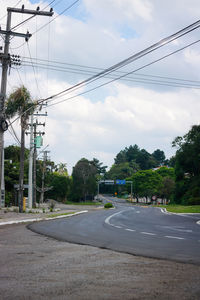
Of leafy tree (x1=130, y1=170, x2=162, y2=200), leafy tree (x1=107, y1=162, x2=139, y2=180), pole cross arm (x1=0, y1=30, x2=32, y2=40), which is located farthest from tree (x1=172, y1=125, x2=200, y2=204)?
leafy tree (x1=107, y1=162, x2=139, y2=180)

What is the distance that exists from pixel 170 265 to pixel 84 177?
339ft

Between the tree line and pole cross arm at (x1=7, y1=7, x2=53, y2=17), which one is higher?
pole cross arm at (x1=7, y1=7, x2=53, y2=17)

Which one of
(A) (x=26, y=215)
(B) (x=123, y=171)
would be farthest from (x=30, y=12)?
(B) (x=123, y=171)

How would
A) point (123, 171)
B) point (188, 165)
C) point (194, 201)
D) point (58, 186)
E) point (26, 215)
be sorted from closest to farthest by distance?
point (26, 215) → point (194, 201) → point (188, 165) → point (58, 186) → point (123, 171)

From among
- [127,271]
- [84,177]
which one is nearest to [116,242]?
[127,271]

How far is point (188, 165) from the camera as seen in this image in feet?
243

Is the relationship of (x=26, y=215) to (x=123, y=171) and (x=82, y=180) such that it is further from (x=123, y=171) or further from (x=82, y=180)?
(x=123, y=171)

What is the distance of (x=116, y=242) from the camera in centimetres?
1246

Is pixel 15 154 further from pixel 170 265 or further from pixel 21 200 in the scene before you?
pixel 170 265

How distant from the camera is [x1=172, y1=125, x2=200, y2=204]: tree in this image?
68.6 meters

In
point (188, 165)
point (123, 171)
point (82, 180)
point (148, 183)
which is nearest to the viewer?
point (188, 165)

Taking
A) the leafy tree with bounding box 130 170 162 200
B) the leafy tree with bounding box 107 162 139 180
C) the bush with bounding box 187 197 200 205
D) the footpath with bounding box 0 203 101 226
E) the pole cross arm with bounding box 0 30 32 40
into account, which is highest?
the pole cross arm with bounding box 0 30 32 40

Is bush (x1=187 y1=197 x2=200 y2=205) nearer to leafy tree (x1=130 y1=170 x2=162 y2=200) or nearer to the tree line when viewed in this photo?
the tree line

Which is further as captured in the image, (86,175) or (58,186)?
(86,175)
